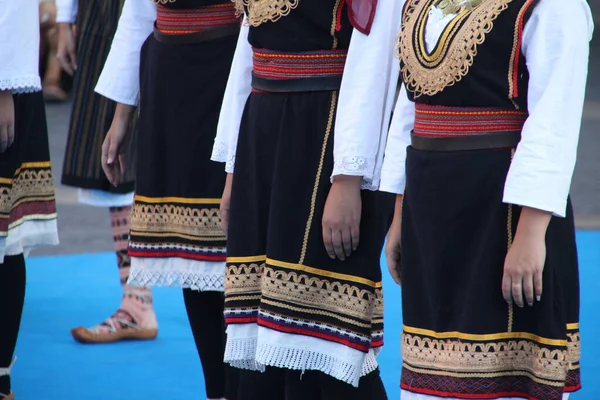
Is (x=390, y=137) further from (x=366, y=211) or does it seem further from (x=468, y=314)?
(x=468, y=314)

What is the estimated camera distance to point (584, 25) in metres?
1.88

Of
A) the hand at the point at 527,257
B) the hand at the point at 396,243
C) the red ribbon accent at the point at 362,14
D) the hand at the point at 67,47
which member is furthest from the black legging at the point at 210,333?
the hand at the point at 67,47

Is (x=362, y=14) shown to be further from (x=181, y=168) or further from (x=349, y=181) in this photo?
(x=181, y=168)

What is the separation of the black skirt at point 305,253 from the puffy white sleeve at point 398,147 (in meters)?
0.11

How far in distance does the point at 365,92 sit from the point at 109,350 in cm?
208

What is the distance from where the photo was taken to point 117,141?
300 cm

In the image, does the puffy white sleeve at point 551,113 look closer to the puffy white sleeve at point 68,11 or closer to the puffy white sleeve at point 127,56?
the puffy white sleeve at point 127,56

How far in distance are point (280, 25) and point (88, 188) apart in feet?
6.03

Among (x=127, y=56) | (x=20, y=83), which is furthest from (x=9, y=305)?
(x=127, y=56)

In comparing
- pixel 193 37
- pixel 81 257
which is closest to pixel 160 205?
pixel 193 37

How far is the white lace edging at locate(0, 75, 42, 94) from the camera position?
2.87 meters

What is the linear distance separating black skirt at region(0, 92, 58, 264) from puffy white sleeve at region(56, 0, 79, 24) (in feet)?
2.60

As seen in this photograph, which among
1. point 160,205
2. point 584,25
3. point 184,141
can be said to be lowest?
point 160,205

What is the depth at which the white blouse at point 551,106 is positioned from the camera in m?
1.85
